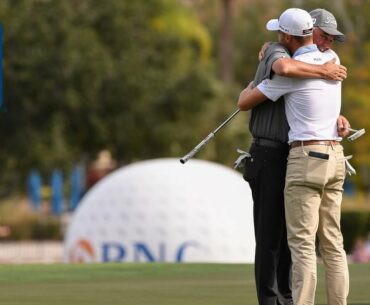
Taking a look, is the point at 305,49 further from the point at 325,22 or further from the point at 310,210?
the point at 310,210

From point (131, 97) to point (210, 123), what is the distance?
150 inches

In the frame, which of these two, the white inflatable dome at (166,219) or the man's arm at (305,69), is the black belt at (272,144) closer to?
the man's arm at (305,69)

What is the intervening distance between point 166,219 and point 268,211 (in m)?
14.9

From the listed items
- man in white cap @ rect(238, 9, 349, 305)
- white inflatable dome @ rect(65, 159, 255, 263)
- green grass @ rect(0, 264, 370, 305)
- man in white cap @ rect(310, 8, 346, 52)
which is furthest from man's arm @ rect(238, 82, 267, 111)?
white inflatable dome @ rect(65, 159, 255, 263)

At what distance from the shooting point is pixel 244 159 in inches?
290

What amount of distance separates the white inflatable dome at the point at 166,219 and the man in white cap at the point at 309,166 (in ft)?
45.9

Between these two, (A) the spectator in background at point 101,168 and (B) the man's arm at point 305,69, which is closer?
(B) the man's arm at point 305,69

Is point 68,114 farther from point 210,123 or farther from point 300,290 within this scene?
point 300,290

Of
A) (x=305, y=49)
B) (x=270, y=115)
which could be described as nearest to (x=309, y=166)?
(x=270, y=115)

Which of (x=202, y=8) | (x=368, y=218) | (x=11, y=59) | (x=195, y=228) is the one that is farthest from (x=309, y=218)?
(x=202, y=8)

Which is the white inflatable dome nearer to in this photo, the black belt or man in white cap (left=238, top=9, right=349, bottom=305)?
the black belt

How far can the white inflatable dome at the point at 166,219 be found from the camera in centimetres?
2150

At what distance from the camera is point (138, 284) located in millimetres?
9641

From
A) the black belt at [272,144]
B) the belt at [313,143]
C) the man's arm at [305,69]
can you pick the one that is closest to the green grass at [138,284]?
the black belt at [272,144]
